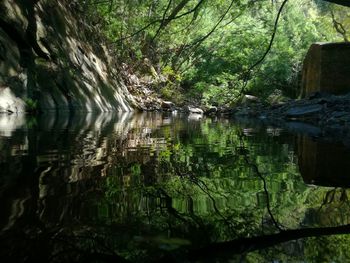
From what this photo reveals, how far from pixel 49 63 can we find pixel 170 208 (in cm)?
1256

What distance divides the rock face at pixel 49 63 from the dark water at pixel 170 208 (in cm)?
828

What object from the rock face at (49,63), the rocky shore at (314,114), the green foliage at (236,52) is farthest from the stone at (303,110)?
the green foliage at (236,52)

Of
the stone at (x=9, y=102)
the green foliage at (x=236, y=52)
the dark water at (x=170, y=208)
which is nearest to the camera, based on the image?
the dark water at (x=170, y=208)

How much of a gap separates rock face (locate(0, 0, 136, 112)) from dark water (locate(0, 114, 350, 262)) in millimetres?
8278

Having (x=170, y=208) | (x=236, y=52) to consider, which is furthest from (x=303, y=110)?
(x=170, y=208)

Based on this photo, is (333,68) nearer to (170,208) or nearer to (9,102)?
(9,102)

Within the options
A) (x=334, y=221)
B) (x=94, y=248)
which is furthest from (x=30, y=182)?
(x=334, y=221)

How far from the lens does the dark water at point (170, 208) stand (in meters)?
1.79

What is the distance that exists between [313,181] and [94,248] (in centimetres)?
210

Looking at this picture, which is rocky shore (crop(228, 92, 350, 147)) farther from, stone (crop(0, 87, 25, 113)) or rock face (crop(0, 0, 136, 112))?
stone (crop(0, 87, 25, 113))

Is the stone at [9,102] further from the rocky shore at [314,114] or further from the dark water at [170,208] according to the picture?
the dark water at [170,208]

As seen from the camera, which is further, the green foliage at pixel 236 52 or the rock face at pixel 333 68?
the green foliage at pixel 236 52

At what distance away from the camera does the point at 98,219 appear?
2.17 m

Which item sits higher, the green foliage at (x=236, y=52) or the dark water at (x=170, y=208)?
the green foliage at (x=236, y=52)
